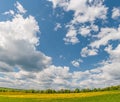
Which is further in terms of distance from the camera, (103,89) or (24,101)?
(103,89)

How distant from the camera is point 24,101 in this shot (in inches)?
2320

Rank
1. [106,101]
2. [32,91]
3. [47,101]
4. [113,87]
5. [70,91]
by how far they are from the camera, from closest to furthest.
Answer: [106,101] < [47,101] < [113,87] < [70,91] < [32,91]

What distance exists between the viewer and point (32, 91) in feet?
305

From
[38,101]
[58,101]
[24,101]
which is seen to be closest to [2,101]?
[24,101]

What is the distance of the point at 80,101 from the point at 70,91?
92.9 feet

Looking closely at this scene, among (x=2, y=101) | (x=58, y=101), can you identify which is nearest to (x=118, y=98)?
(x=58, y=101)

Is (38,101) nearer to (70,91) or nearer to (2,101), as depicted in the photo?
(2,101)

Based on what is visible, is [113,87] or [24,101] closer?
[24,101]

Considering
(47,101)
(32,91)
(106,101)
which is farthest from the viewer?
(32,91)

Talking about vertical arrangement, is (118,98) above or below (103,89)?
below

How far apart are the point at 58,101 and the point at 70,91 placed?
28.4 m

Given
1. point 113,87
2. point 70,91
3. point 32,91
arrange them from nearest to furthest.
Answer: point 113,87 → point 70,91 → point 32,91

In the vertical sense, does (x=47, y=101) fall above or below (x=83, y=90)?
below

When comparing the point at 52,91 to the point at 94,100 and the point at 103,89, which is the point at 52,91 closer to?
the point at 103,89
